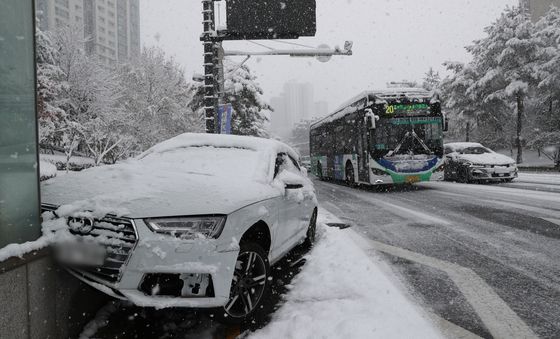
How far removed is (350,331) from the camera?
3.09 meters

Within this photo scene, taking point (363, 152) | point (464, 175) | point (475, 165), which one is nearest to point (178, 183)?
point (363, 152)

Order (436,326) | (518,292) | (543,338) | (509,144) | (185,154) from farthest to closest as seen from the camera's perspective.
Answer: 1. (509,144)
2. (185,154)
3. (518,292)
4. (436,326)
5. (543,338)

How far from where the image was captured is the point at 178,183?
330 centimetres

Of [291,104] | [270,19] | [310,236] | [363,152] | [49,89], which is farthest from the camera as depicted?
[291,104]

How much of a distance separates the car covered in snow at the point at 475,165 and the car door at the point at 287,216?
13.6 m

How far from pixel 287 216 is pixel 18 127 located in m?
2.54

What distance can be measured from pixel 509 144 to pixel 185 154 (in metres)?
42.9

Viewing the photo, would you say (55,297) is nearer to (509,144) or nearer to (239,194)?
(239,194)

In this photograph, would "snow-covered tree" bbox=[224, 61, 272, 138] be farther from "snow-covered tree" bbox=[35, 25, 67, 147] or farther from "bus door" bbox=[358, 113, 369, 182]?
"bus door" bbox=[358, 113, 369, 182]

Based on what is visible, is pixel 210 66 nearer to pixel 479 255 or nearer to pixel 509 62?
pixel 479 255

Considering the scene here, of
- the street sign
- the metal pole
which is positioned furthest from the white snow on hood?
the street sign

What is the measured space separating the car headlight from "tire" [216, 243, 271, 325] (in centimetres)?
33

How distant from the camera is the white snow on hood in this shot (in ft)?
9.45

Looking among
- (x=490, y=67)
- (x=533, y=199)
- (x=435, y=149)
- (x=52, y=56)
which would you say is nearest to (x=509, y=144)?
(x=490, y=67)
